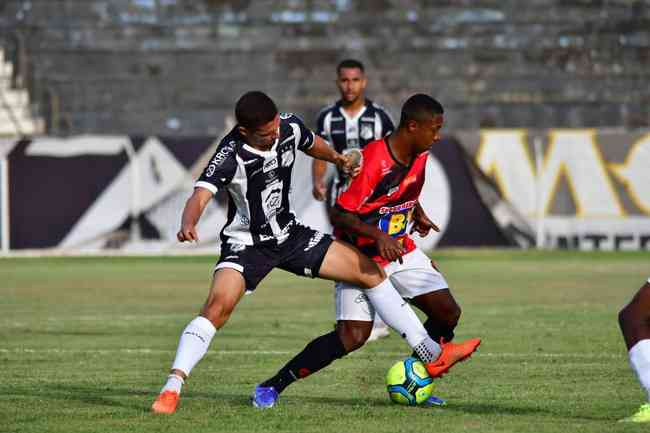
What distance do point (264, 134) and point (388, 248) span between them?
963mm

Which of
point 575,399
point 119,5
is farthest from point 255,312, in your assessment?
point 119,5

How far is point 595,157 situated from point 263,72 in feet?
27.0

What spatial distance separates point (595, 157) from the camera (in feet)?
78.7

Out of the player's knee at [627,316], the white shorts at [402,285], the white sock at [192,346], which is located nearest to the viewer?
the player's knee at [627,316]

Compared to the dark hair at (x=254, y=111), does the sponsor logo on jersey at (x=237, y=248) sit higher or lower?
lower

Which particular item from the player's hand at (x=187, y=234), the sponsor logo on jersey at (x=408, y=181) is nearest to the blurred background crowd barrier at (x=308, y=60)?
the sponsor logo on jersey at (x=408, y=181)

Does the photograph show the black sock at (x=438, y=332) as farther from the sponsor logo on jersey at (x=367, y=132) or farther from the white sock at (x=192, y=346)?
the sponsor logo on jersey at (x=367, y=132)

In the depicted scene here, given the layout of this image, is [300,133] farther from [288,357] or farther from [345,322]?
[288,357]

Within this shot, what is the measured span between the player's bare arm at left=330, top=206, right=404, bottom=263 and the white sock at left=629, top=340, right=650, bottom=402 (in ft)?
4.84

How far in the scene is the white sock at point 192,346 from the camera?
747 centimetres

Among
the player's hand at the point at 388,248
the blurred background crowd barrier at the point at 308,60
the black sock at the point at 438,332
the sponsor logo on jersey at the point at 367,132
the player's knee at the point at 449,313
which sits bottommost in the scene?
the blurred background crowd barrier at the point at 308,60

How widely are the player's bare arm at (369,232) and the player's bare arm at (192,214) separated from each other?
2.70 feet

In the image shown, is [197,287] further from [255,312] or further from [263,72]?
[263,72]

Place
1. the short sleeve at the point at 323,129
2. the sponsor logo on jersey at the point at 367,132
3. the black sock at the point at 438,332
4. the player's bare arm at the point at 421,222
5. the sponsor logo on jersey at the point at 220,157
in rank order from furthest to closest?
the short sleeve at the point at 323,129
the sponsor logo on jersey at the point at 367,132
the player's bare arm at the point at 421,222
the black sock at the point at 438,332
the sponsor logo on jersey at the point at 220,157
